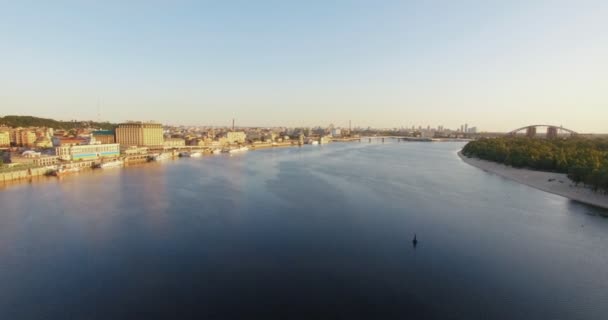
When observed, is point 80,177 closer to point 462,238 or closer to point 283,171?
point 283,171

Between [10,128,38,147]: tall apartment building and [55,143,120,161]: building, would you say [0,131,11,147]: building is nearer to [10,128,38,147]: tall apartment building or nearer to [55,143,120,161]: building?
[10,128,38,147]: tall apartment building

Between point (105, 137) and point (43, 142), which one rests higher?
point (105, 137)

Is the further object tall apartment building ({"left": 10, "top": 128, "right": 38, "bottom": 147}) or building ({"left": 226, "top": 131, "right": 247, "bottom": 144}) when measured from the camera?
building ({"left": 226, "top": 131, "right": 247, "bottom": 144})

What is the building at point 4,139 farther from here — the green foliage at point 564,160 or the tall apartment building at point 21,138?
the green foliage at point 564,160

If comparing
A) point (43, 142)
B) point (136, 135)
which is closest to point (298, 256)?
point (43, 142)


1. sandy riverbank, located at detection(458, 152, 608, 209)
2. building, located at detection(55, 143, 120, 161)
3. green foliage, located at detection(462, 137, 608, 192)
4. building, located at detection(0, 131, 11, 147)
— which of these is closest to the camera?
sandy riverbank, located at detection(458, 152, 608, 209)

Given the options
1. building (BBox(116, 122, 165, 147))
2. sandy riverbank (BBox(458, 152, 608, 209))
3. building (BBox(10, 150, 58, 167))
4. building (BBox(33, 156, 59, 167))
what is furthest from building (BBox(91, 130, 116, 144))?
sandy riverbank (BBox(458, 152, 608, 209))

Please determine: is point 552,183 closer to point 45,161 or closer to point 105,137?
point 45,161
